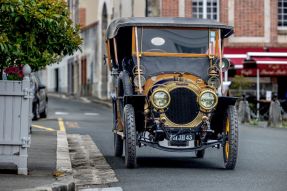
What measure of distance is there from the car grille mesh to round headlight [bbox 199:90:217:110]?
15 centimetres

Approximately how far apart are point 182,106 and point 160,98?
0.41m

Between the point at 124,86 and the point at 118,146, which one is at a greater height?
the point at 124,86

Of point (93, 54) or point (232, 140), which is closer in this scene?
point (232, 140)

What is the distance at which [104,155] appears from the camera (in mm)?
16594

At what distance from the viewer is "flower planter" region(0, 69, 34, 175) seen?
12289 mm

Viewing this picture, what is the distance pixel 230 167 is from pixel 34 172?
314 centimetres

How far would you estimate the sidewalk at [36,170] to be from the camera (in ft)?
36.3

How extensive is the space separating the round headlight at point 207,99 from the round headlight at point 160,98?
0.53 m

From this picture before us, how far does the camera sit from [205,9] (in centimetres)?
4334

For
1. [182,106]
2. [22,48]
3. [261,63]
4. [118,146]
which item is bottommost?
[118,146]

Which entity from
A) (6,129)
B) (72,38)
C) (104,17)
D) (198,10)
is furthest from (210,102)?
(104,17)

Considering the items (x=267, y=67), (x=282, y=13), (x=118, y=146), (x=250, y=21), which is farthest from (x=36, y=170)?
(x=282, y=13)

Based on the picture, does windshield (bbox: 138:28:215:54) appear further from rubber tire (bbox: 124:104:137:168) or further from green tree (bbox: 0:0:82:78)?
green tree (bbox: 0:0:82:78)

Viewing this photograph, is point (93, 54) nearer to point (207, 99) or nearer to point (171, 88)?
point (171, 88)
